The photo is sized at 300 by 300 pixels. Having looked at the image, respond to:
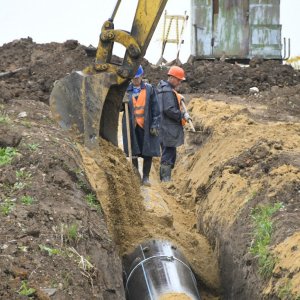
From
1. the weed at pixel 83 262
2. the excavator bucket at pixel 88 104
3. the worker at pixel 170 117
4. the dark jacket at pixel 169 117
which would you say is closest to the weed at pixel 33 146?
the excavator bucket at pixel 88 104

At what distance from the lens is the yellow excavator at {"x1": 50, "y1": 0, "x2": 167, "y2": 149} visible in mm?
10594

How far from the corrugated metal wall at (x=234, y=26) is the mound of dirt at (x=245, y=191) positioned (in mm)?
11864

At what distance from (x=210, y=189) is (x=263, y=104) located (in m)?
7.00

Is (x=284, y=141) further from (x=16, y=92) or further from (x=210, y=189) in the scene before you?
(x=16, y=92)

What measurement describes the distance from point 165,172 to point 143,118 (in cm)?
200

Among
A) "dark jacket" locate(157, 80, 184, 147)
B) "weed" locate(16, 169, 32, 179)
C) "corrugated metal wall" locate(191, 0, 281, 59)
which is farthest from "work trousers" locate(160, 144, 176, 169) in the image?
"corrugated metal wall" locate(191, 0, 281, 59)

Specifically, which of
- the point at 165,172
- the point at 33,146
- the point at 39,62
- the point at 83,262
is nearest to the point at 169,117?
the point at 165,172

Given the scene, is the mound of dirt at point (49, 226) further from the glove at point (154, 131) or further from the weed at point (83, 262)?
the glove at point (154, 131)

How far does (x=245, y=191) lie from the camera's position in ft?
35.5

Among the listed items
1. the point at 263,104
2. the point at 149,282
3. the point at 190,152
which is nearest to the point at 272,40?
the point at 263,104

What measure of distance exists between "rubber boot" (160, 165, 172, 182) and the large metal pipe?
4.12 meters

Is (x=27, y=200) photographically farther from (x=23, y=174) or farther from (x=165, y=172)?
(x=165, y=172)

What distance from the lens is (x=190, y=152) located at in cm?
1619

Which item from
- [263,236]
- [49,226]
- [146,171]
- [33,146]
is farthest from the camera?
[146,171]
